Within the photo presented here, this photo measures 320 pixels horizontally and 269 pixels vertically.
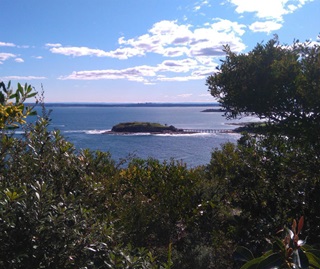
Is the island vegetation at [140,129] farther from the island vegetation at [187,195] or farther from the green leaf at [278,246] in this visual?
the green leaf at [278,246]

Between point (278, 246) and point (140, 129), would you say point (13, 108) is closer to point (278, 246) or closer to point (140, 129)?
point (278, 246)

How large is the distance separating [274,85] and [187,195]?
2096 millimetres

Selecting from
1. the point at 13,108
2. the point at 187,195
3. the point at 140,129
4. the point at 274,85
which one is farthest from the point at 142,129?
the point at 13,108

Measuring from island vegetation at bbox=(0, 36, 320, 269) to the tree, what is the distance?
0.01 m

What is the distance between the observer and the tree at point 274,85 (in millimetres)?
4250

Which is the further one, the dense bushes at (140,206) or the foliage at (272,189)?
the foliage at (272,189)

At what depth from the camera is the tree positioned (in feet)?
13.9

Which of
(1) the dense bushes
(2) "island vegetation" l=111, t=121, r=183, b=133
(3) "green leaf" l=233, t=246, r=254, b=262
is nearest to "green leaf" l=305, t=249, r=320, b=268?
(3) "green leaf" l=233, t=246, r=254, b=262

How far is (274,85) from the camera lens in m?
4.59

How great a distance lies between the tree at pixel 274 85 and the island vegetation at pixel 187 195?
0.01 meters

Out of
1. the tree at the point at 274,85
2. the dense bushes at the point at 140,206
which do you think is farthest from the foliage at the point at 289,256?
the tree at the point at 274,85

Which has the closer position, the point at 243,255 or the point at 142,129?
the point at 243,255

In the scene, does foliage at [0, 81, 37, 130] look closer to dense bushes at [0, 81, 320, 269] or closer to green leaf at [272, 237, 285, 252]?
dense bushes at [0, 81, 320, 269]

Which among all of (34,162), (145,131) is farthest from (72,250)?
(145,131)
